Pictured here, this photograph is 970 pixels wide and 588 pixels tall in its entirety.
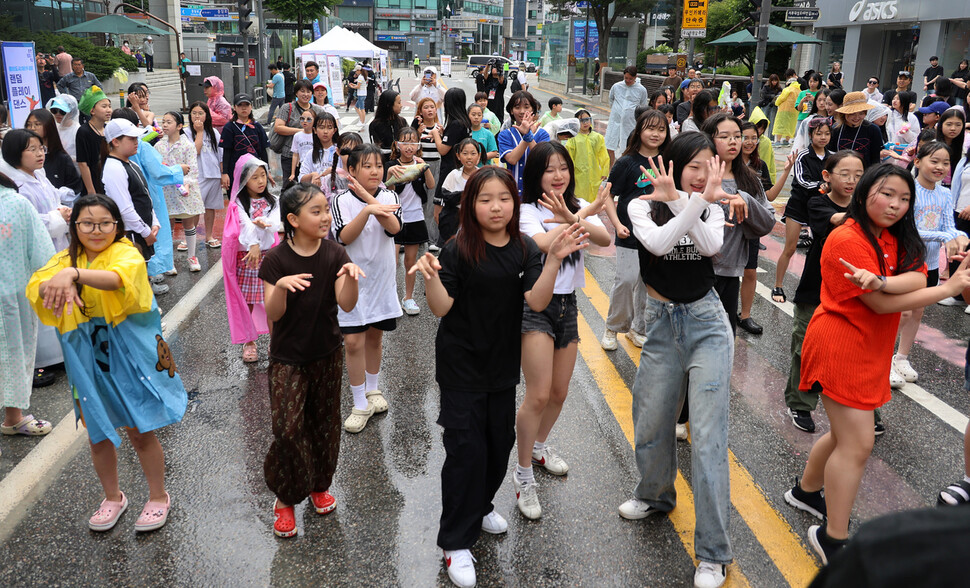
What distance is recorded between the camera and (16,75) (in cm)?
1120

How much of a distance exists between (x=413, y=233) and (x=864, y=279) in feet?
14.2

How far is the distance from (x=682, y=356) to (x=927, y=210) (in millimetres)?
2994

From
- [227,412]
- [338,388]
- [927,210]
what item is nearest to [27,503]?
[227,412]

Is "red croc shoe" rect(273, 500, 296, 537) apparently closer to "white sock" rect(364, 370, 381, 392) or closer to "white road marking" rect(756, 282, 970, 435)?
"white sock" rect(364, 370, 381, 392)

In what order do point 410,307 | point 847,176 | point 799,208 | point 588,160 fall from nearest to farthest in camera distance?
point 847,176 → point 799,208 → point 410,307 → point 588,160

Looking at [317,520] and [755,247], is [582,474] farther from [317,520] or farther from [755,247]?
[755,247]

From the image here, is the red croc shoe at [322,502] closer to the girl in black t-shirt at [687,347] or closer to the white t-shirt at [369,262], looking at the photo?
the white t-shirt at [369,262]

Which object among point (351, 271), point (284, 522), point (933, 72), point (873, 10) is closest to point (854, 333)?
point (351, 271)

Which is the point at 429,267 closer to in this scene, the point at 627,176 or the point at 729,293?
the point at 729,293

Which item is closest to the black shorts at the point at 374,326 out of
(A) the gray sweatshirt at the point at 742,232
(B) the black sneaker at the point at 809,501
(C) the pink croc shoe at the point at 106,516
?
(C) the pink croc shoe at the point at 106,516

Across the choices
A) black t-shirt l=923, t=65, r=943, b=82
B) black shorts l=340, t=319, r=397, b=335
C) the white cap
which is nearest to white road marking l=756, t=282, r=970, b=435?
black shorts l=340, t=319, r=397, b=335

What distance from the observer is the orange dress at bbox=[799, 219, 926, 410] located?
10.6 ft

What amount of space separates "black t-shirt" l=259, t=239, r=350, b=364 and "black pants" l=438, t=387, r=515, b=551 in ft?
2.26

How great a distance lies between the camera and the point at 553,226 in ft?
12.8
